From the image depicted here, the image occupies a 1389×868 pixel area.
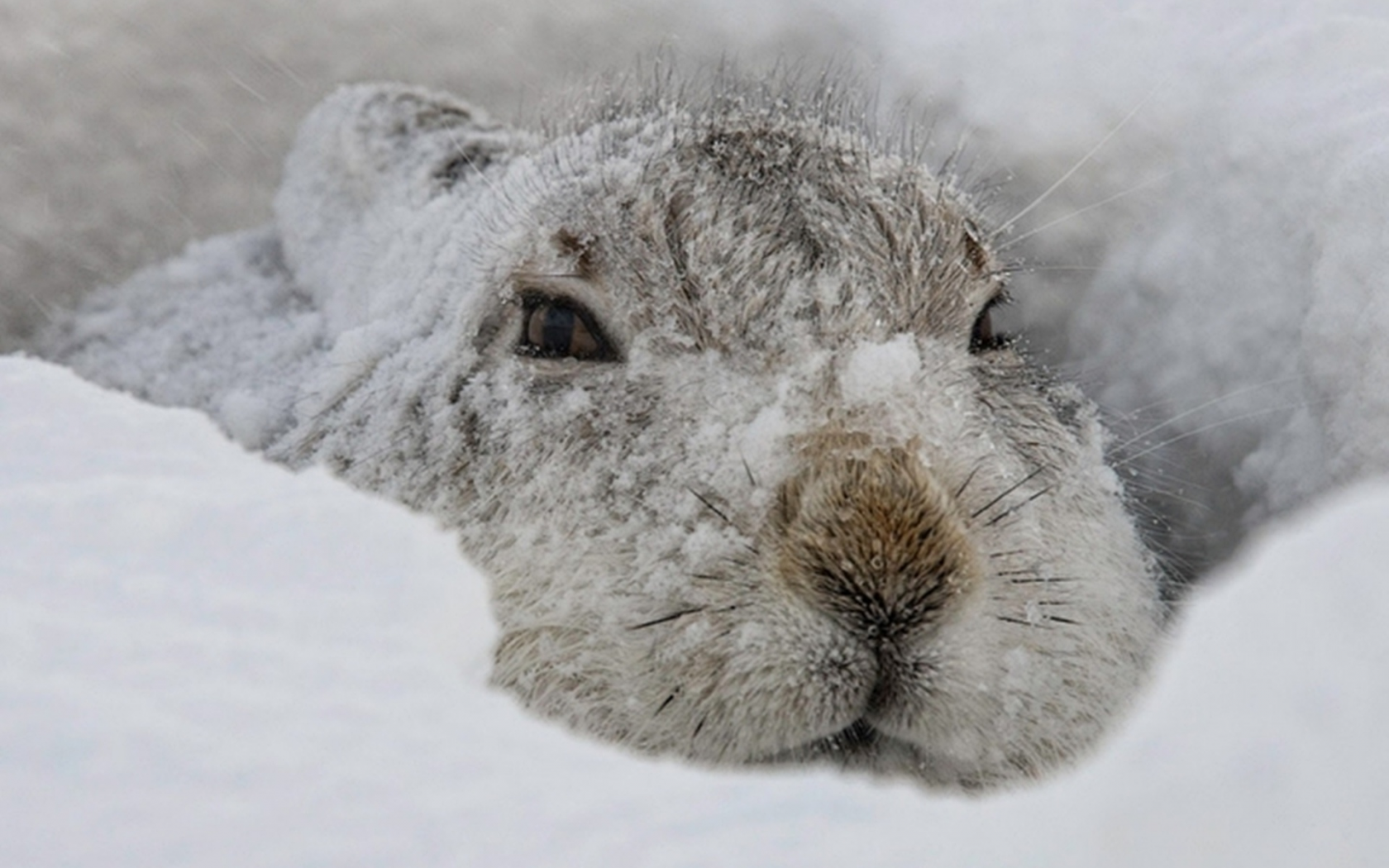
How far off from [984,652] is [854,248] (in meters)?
1.03

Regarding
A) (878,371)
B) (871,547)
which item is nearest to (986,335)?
(878,371)

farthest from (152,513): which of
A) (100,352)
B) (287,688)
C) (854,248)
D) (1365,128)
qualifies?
(100,352)

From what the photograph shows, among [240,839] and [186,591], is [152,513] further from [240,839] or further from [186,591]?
[240,839]

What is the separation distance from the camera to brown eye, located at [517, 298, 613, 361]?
281cm

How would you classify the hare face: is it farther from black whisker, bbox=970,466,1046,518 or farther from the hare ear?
the hare ear

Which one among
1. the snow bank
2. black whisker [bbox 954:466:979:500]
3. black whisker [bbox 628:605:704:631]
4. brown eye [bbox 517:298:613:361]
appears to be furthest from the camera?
brown eye [bbox 517:298:613:361]

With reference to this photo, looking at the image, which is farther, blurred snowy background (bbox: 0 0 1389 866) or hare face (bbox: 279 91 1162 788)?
hare face (bbox: 279 91 1162 788)

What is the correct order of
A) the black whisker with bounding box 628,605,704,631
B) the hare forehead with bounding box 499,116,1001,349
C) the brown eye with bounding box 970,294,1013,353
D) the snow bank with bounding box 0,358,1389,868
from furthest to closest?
the brown eye with bounding box 970,294,1013,353 → the hare forehead with bounding box 499,116,1001,349 → the black whisker with bounding box 628,605,704,631 → the snow bank with bounding box 0,358,1389,868

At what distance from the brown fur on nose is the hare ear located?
2447 mm

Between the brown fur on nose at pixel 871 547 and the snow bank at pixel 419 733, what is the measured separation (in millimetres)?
672

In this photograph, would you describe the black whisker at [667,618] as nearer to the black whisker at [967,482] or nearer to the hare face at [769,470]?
the hare face at [769,470]

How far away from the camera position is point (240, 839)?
3.50ft

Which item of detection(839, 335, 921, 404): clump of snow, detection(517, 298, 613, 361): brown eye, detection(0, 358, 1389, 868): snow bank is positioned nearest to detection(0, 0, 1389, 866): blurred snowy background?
detection(0, 358, 1389, 868): snow bank

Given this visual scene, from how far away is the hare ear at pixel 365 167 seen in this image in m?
4.59
